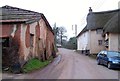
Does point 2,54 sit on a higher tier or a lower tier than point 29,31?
lower

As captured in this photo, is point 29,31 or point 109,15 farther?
point 109,15

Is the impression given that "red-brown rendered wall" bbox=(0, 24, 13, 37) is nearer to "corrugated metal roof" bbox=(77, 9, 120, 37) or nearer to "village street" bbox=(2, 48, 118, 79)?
"village street" bbox=(2, 48, 118, 79)

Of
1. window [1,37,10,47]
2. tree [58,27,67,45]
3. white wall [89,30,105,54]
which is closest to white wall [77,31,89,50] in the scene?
white wall [89,30,105,54]

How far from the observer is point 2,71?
1786cm

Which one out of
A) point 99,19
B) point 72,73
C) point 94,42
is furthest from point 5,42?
point 99,19

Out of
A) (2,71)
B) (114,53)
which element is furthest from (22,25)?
(114,53)

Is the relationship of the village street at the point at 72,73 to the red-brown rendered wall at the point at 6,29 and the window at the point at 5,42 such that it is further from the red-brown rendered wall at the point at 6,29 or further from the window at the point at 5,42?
the red-brown rendered wall at the point at 6,29

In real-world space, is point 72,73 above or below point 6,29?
below

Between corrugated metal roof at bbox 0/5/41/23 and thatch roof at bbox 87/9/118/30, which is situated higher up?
thatch roof at bbox 87/9/118/30

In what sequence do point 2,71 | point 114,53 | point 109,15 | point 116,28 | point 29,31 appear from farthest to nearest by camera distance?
1. point 109,15
2. point 116,28
3. point 114,53
4. point 29,31
5. point 2,71

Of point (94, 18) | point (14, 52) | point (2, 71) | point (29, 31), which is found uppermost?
point (94, 18)

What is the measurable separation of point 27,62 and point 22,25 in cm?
281

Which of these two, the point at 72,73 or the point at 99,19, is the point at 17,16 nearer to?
the point at 72,73

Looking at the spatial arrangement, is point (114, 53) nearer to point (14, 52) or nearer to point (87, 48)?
point (14, 52)
